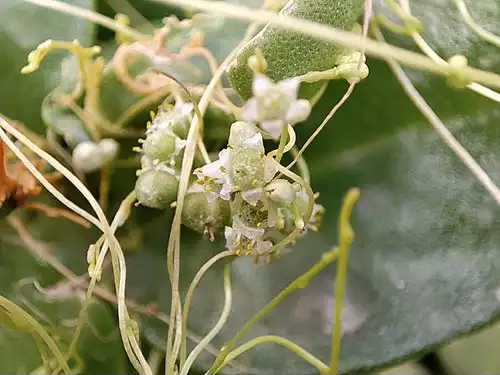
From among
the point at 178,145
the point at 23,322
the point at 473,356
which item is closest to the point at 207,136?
the point at 178,145

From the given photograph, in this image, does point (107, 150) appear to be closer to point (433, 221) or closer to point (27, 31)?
point (27, 31)

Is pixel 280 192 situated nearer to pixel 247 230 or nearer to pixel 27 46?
pixel 247 230

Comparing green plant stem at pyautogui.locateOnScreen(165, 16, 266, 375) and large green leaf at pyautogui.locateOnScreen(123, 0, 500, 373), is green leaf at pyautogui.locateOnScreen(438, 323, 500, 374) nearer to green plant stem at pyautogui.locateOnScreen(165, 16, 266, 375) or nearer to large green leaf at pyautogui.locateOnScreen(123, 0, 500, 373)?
large green leaf at pyautogui.locateOnScreen(123, 0, 500, 373)

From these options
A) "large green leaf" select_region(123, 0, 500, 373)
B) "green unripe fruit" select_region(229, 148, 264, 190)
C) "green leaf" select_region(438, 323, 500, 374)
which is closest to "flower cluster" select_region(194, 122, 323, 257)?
"green unripe fruit" select_region(229, 148, 264, 190)

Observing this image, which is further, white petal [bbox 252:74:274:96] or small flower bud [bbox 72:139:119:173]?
small flower bud [bbox 72:139:119:173]

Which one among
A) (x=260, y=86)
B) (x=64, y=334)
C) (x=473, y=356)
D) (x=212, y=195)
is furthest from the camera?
(x=473, y=356)

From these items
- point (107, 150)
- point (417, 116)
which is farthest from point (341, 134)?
point (107, 150)

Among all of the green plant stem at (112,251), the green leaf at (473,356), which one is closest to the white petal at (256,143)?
the green plant stem at (112,251)
